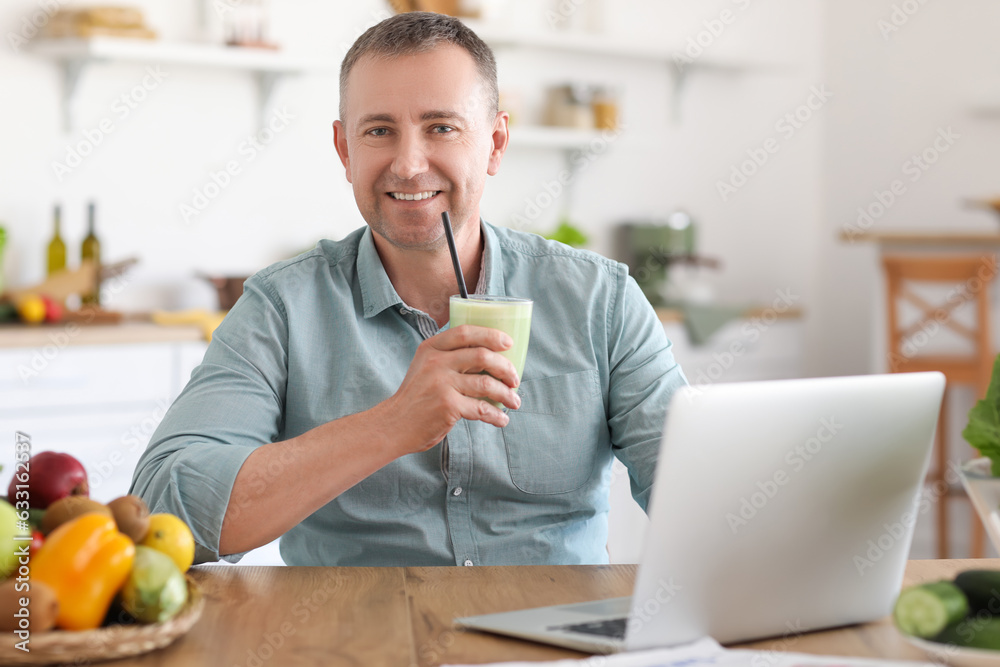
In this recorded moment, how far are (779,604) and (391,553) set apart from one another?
0.63m

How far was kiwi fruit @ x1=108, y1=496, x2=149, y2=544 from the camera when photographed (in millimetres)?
917

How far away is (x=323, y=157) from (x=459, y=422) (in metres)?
2.71

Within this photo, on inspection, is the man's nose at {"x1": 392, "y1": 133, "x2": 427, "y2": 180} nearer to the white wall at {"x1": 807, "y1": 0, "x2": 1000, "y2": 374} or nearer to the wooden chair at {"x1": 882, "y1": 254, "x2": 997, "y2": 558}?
the wooden chair at {"x1": 882, "y1": 254, "x2": 997, "y2": 558}

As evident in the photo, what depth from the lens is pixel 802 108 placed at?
207 inches

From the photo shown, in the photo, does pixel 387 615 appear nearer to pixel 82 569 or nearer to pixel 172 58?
pixel 82 569

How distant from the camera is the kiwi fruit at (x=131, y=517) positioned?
3.01 feet

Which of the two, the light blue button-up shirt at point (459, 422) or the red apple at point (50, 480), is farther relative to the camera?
the light blue button-up shirt at point (459, 422)

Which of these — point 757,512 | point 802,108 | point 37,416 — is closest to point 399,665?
point 757,512

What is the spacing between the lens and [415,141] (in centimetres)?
147

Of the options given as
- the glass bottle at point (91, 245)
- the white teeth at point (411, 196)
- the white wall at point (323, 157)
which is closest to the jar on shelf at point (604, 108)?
the white wall at point (323, 157)

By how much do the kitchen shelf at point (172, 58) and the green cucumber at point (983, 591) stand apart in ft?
9.99

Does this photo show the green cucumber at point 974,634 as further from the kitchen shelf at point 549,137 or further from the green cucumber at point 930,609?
the kitchen shelf at point 549,137

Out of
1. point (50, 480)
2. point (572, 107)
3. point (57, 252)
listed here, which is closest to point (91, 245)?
point (57, 252)

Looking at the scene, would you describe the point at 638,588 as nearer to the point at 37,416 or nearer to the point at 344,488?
the point at 344,488
